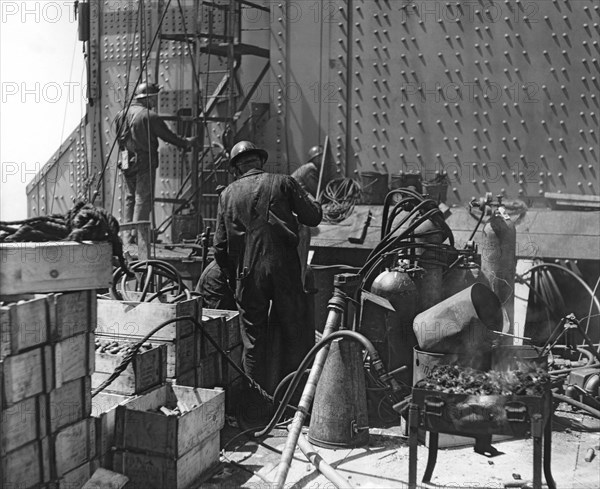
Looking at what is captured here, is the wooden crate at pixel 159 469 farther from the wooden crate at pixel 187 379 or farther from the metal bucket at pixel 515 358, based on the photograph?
the metal bucket at pixel 515 358

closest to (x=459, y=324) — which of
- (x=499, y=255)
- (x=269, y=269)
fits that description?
(x=269, y=269)

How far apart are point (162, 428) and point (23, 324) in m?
1.15

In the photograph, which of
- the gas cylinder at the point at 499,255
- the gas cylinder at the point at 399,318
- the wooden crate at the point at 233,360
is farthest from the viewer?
the gas cylinder at the point at 499,255

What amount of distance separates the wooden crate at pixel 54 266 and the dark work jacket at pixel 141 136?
726 centimetres

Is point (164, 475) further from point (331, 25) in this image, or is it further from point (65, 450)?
point (331, 25)

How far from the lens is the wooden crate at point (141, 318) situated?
5270mm

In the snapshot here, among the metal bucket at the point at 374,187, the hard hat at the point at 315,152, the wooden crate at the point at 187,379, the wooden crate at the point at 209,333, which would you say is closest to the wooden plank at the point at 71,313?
the wooden crate at the point at 187,379

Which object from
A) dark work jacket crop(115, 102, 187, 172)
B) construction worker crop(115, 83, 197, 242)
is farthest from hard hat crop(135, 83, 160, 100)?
dark work jacket crop(115, 102, 187, 172)

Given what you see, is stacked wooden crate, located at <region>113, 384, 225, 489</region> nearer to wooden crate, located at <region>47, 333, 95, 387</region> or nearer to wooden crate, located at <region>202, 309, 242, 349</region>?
wooden crate, located at <region>47, 333, 95, 387</region>

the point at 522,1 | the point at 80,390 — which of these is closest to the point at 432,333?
the point at 80,390

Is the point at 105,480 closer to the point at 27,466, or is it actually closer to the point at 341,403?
the point at 27,466

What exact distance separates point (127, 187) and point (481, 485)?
9525 millimetres

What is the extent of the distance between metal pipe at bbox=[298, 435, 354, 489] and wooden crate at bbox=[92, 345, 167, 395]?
1.18 meters

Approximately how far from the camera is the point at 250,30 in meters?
11.8
